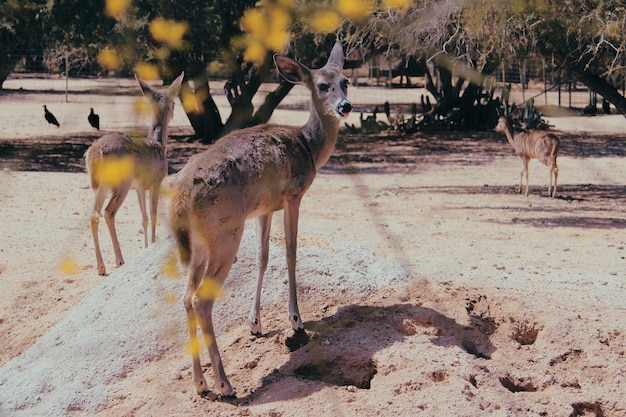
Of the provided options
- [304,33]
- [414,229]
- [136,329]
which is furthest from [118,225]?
[304,33]

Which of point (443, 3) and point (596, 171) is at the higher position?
point (443, 3)

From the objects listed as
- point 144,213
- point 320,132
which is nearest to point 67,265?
point 320,132

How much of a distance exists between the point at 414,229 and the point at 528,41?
4.31m

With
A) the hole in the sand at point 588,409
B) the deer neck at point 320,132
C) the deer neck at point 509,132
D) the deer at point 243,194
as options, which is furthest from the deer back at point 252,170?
the deer neck at point 509,132

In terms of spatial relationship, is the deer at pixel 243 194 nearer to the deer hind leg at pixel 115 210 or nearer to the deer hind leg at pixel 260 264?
the deer hind leg at pixel 260 264

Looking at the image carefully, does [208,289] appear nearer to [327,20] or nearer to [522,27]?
[327,20]

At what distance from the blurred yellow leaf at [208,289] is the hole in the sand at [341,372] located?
763mm

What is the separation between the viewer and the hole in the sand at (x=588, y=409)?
5.20 meters

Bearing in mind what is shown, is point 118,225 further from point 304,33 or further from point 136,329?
point 304,33

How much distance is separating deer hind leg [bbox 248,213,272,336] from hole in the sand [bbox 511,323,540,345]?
1.79m

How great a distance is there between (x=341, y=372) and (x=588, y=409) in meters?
1.54

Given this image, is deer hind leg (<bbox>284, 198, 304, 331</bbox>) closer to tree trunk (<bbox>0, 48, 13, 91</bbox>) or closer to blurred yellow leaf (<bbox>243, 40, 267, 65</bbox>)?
blurred yellow leaf (<bbox>243, 40, 267, 65</bbox>)

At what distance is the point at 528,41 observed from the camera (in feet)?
45.3

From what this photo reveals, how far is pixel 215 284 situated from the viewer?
508 centimetres
